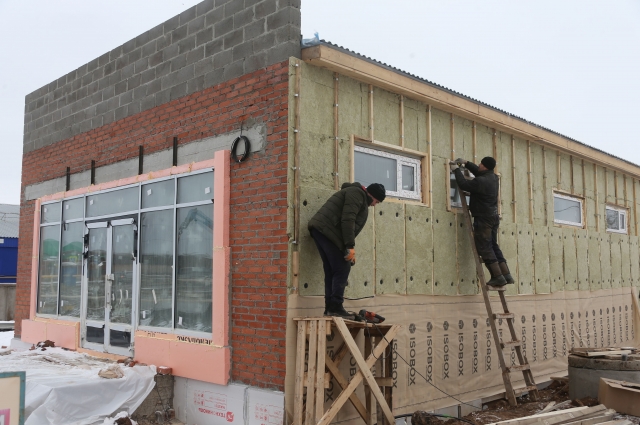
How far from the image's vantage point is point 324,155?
290 inches

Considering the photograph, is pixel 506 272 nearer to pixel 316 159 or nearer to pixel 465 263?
pixel 465 263

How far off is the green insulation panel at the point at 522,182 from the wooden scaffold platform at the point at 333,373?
4.85 m

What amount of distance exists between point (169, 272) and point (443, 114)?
15.6 feet

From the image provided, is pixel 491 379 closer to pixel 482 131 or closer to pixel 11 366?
pixel 482 131

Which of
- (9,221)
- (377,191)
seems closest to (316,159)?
(377,191)

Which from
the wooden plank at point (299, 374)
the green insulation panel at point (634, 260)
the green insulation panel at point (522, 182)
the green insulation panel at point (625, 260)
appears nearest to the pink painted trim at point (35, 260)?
Answer: the wooden plank at point (299, 374)

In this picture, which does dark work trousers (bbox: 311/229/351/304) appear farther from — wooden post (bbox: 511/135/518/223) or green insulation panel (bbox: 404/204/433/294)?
wooden post (bbox: 511/135/518/223)

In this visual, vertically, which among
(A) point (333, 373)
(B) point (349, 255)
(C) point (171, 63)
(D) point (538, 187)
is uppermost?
(C) point (171, 63)

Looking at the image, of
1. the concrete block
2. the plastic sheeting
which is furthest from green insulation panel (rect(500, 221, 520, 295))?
the plastic sheeting

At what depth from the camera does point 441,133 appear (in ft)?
30.4

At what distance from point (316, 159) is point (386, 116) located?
1563 millimetres

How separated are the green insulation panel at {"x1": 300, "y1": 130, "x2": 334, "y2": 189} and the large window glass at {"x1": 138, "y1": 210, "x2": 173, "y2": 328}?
8.14 ft

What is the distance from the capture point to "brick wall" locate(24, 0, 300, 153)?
7387 millimetres

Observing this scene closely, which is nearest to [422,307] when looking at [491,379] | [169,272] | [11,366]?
[491,379]
